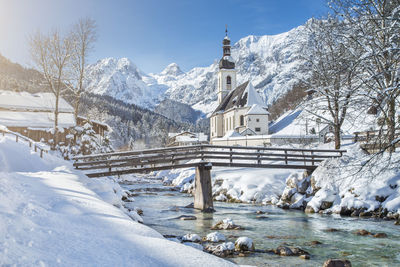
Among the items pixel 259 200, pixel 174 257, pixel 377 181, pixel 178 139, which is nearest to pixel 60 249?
pixel 174 257

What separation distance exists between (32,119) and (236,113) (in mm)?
39758

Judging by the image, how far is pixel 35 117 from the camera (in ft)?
98.3

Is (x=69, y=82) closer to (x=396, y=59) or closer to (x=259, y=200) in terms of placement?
(x=259, y=200)

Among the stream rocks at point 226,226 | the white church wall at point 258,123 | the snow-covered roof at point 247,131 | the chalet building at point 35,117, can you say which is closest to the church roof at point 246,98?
the white church wall at point 258,123

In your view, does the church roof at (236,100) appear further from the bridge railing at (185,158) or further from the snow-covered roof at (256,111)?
the bridge railing at (185,158)

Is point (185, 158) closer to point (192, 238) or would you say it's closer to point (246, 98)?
point (192, 238)

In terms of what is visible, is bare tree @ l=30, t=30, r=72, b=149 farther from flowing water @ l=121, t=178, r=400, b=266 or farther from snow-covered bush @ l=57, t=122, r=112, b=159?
flowing water @ l=121, t=178, r=400, b=266

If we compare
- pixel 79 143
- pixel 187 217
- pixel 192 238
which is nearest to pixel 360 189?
pixel 187 217

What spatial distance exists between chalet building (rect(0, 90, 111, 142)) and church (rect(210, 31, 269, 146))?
2210 centimetres

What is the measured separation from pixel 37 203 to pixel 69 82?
22419mm

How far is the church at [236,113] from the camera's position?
173ft

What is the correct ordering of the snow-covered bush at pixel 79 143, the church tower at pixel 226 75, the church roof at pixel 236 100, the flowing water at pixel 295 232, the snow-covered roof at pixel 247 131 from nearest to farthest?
the flowing water at pixel 295 232 < the snow-covered bush at pixel 79 143 < the snow-covered roof at pixel 247 131 < the church roof at pixel 236 100 < the church tower at pixel 226 75

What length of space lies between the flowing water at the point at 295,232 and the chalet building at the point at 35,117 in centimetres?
1465

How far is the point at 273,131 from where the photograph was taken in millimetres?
57656
